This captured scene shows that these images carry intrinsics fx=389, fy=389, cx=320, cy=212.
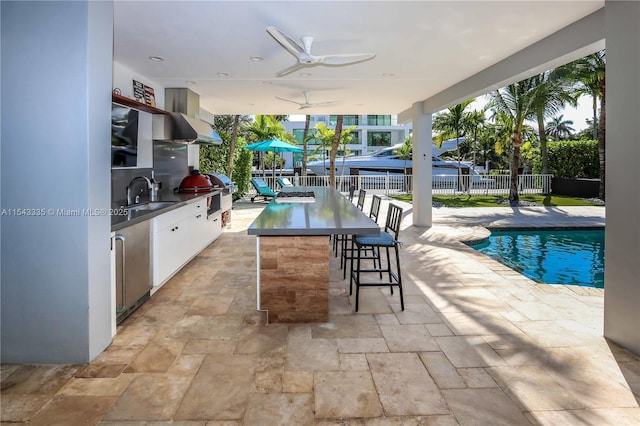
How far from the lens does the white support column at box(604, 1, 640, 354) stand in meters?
2.48

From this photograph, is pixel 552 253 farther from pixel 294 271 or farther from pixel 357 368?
pixel 357 368

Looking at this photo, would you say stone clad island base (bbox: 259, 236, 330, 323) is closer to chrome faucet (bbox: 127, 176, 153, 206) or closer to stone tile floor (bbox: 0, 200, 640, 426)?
stone tile floor (bbox: 0, 200, 640, 426)

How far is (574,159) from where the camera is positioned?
600 inches

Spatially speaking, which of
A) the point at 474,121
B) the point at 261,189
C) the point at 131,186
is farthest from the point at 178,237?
the point at 474,121

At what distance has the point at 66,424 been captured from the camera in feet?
5.95

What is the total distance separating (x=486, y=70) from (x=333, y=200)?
2.57 meters

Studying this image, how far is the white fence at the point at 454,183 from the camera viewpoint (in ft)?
46.2

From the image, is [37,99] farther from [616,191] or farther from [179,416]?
[616,191]

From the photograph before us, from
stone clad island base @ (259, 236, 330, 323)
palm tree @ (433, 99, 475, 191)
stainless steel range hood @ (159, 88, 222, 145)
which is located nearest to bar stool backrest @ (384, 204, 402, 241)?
stone clad island base @ (259, 236, 330, 323)

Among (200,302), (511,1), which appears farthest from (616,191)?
(200,302)

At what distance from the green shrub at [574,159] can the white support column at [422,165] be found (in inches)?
418

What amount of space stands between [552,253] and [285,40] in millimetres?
5309

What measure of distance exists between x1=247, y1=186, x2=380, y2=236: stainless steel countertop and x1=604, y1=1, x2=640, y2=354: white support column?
64.3 inches

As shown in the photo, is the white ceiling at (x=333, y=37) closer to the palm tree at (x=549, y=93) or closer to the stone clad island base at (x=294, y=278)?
the stone clad island base at (x=294, y=278)
